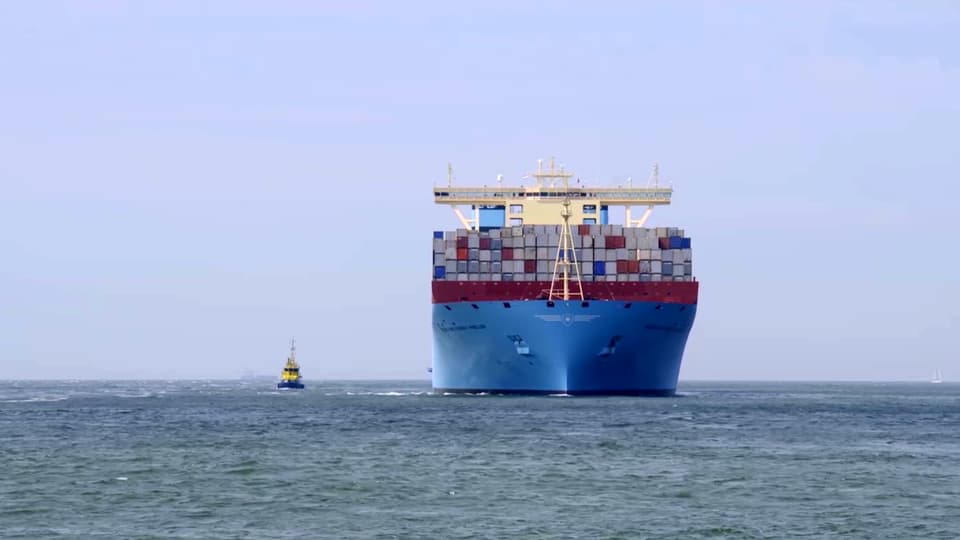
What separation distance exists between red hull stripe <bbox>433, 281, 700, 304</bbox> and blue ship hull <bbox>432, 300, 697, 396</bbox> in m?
0.96

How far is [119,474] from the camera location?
48219 millimetres

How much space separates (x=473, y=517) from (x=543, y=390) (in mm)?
60307

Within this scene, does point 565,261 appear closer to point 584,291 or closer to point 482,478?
point 584,291

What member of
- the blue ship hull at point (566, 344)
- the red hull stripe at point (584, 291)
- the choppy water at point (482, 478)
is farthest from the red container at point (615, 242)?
the choppy water at point (482, 478)

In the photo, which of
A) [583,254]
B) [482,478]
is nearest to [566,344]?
[583,254]

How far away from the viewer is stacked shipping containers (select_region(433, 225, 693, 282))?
10319 cm

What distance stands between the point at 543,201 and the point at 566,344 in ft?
80.7

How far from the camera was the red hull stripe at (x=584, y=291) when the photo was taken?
101m

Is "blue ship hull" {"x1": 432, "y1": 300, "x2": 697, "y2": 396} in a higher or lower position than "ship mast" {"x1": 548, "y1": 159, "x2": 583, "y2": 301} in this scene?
lower

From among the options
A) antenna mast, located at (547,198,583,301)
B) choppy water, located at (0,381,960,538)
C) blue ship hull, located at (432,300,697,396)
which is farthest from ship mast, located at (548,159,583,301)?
choppy water, located at (0,381,960,538)

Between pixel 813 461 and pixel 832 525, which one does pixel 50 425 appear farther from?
pixel 832 525

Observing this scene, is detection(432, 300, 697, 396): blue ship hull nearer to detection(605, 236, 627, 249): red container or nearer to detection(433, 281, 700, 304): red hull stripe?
detection(433, 281, 700, 304): red hull stripe

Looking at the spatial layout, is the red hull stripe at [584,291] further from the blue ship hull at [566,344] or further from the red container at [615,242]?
the red container at [615,242]

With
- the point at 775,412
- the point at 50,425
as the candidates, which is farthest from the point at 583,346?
the point at 50,425
